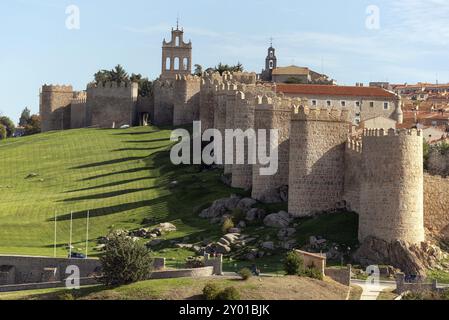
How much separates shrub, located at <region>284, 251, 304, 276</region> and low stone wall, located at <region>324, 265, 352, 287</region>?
1698mm

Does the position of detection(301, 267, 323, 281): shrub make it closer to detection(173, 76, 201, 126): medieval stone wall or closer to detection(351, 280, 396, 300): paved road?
detection(351, 280, 396, 300): paved road

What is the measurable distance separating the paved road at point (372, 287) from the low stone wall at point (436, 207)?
7163 millimetres

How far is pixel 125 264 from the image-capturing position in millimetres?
64500

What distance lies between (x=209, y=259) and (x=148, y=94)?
64.0m

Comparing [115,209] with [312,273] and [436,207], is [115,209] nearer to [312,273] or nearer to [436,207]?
[436,207]

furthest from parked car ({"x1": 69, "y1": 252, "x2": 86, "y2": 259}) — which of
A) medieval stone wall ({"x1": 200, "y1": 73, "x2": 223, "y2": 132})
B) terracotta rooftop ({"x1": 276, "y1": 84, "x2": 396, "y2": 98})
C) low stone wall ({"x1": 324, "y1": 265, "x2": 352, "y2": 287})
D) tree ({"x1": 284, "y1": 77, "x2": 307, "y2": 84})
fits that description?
tree ({"x1": 284, "y1": 77, "x2": 307, "y2": 84})

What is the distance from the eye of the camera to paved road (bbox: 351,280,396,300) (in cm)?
6223

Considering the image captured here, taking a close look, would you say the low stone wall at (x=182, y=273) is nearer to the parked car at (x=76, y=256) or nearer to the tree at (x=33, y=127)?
the parked car at (x=76, y=256)

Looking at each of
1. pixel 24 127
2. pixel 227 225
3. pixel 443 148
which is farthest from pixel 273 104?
pixel 24 127

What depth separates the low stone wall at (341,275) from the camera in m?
A: 65.2

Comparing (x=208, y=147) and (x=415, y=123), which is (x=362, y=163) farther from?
(x=415, y=123)

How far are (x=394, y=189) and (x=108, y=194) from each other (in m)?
26.2

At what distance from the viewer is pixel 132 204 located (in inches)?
3396
